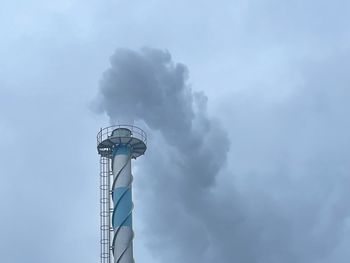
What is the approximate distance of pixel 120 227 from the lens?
51031mm

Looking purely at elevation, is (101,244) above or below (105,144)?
below

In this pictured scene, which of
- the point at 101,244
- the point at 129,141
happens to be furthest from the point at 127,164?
the point at 101,244

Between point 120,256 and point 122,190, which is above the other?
point 122,190

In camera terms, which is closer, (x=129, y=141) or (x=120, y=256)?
(x=120, y=256)

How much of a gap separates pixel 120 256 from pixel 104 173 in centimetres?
657

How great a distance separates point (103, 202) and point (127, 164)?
295cm

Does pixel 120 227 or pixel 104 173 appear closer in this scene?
pixel 120 227

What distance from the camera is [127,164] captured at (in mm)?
53125

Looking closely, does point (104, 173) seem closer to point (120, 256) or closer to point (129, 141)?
point (129, 141)

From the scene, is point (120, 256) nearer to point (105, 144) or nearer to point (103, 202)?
point (103, 202)

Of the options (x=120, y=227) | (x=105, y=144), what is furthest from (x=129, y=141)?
Result: (x=120, y=227)

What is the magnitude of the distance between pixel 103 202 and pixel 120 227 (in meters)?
2.92

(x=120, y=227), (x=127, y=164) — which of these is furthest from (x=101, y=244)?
(x=127, y=164)

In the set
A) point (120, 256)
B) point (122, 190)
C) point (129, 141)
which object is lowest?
point (120, 256)
